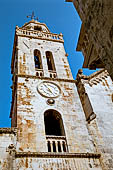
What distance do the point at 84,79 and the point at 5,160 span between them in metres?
7.84

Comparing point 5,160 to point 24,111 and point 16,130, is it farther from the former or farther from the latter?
point 24,111

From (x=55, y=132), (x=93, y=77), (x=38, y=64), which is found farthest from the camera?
(x=38, y=64)

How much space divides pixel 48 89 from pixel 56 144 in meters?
4.02

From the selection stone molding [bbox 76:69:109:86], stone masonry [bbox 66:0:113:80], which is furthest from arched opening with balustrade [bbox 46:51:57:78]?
stone masonry [bbox 66:0:113:80]

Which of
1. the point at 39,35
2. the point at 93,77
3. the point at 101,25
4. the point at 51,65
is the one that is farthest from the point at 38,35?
the point at 101,25

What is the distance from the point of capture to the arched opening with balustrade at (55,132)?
9.45 meters

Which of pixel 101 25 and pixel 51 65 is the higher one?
pixel 51 65

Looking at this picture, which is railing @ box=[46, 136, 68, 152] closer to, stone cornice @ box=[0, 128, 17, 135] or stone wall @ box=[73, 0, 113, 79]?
stone cornice @ box=[0, 128, 17, 135]

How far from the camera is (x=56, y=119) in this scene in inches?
450

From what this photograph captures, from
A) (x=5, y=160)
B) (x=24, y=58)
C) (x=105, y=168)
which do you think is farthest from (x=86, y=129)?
(x=24, y=58)

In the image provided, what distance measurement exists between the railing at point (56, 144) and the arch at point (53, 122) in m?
1.00

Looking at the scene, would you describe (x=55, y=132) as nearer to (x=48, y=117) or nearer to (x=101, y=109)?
(x=48, y=117)

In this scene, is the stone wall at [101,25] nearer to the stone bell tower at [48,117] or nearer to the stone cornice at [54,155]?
the stone cornice at [54,155]

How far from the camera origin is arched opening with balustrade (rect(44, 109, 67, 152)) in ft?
31.0
